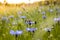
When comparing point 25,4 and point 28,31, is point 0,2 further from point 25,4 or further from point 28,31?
point 28,31

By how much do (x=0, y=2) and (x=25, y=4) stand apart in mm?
160

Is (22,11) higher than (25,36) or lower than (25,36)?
higher

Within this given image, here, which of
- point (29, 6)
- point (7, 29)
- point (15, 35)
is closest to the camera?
point (15, 35)

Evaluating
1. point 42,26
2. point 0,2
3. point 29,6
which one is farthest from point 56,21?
point 0,2

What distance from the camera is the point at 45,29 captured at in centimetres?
109

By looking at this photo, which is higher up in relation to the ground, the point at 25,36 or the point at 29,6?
the point at 29,6

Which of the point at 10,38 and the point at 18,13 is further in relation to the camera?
the point at 18,13

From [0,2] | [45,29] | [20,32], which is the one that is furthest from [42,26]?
[0,2]

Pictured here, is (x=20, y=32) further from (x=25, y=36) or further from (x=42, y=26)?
(x=42, y=26)

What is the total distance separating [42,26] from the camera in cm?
113

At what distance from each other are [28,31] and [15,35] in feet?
0.32

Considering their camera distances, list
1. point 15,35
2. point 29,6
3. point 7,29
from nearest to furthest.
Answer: point 15,35, point 7,29, point 29,6

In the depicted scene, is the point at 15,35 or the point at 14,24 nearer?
the point at 15,35

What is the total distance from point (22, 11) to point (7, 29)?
17 cm
